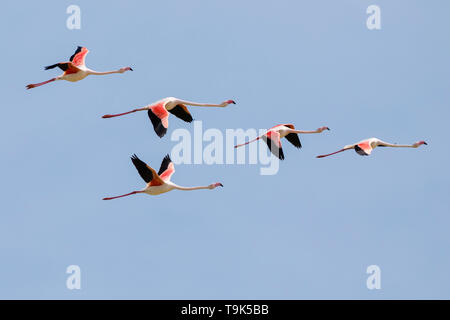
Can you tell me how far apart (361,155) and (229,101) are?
12.1 feet

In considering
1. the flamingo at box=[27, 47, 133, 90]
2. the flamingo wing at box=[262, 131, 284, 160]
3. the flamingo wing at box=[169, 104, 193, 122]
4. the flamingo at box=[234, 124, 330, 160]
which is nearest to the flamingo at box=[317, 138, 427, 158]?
the flamingo at box=[234, 124, 330, 160]

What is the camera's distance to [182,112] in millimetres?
36062

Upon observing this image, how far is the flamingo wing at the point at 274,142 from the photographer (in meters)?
34.3

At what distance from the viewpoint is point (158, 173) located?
34.2 meters

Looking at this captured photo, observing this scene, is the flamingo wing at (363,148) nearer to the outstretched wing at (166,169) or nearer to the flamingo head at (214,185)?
the flamingo head at (214,185)

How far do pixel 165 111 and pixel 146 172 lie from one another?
2395 mm

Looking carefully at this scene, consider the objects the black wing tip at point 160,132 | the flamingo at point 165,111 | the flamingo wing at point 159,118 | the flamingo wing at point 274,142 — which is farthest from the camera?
the flamingo wing at point 274,142

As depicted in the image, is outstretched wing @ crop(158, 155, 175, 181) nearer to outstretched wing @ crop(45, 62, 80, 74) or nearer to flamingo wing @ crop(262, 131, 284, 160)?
flamingo wing @ crop(262, 131, 284, 160)

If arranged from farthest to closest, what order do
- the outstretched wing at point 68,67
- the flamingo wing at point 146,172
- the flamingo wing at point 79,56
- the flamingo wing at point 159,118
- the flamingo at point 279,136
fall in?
the flamingo wing at point 79,56
the outstretched wing at point 68,67
the flamingo at point 279,136
the flamingo wing at point 159,118
the flamingo wing at point 146,172

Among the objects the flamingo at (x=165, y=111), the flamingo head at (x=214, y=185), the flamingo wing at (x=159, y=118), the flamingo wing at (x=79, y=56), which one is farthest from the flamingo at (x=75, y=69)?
A: the flamingo head at (x=214, y=185)

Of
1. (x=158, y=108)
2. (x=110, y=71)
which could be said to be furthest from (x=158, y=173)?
(x=110, y=71)
